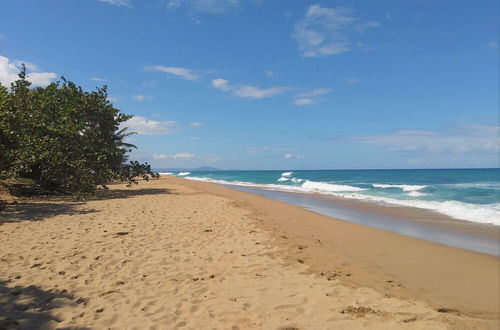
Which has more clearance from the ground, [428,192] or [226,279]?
[428,192]

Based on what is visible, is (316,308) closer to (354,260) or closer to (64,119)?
(354,260)

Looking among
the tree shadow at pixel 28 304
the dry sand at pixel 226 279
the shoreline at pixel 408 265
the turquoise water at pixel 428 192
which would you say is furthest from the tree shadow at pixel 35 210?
the turquoise water at pixel 428 192

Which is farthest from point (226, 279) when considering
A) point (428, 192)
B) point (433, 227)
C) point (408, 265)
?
point (428, 192)

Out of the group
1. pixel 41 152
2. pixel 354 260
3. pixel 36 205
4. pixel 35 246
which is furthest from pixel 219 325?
pixel 41 152

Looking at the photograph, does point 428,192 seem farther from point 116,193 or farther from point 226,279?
point 226,279

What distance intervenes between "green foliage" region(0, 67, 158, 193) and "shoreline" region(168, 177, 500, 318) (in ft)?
30.0

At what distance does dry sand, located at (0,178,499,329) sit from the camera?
12.6 ft

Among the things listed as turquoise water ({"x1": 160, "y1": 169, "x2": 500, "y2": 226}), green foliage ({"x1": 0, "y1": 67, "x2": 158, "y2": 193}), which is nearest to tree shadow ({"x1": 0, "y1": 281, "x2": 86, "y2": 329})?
green foliage ({"x1": 0, "y1": 67, "x2": 158, "y2": 193})

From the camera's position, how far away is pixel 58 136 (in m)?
13.5

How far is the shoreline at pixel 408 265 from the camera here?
4848 mm

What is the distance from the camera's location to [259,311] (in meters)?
4.04

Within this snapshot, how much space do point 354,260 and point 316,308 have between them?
2714 mm

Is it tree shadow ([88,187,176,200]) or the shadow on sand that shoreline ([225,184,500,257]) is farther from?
tree shadow ([88,187,176,200])

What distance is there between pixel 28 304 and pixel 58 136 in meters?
11.4
